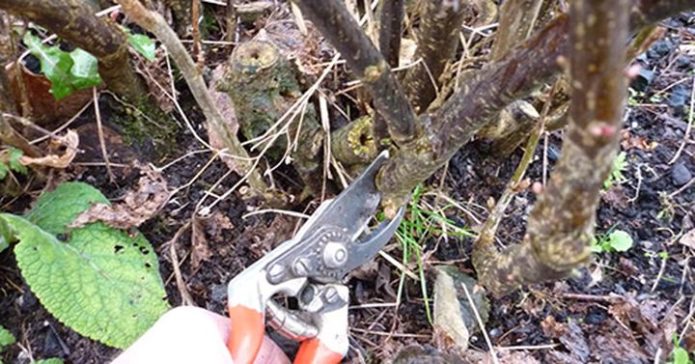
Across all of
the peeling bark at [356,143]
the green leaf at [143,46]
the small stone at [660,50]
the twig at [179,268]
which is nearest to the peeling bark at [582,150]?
the peeling bark at [356,143]

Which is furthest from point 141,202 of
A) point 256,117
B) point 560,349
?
point 560,349

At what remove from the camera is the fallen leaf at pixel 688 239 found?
1439 millimetres

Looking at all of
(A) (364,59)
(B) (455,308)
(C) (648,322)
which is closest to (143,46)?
(A) (364,59)

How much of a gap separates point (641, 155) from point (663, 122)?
0.11 meters

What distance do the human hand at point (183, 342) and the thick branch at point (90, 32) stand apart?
44 centimetres

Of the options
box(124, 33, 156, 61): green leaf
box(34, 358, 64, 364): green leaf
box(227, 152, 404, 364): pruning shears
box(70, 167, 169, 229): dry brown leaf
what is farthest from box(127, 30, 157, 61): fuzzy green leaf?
box(34, 358, 64, 364): green leaf

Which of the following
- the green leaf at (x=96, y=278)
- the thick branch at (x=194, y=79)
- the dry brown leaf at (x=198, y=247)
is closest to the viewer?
the thick branch at (x=194, y=79)

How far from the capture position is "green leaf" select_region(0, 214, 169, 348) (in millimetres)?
1236

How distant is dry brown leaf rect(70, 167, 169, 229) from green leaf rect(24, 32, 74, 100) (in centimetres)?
22

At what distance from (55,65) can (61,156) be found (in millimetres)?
169

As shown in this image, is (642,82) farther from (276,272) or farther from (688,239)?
(276,272)

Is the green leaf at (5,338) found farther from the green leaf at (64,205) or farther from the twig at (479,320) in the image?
the twig at (479,320)

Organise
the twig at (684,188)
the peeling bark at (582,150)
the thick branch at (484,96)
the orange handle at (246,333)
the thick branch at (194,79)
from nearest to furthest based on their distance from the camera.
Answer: the peeling bark at (582,150) → the thick branch at (484,96) → the thick branch at (194,79) → the orange handle at (246,333) → the twig at (684,188)

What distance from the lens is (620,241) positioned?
1.42 m
